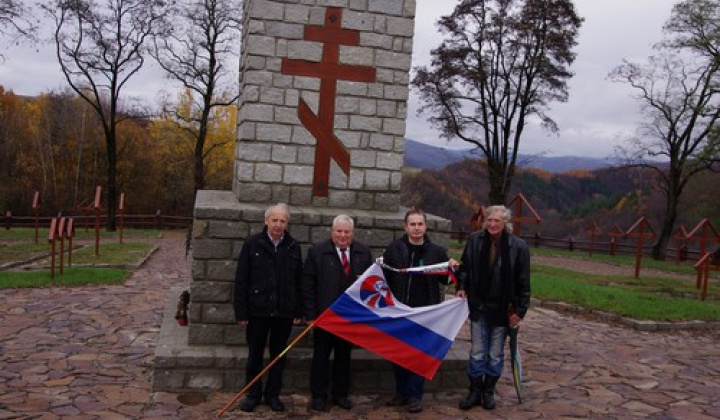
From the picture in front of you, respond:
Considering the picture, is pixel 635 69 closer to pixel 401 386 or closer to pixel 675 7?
pixel 675 7

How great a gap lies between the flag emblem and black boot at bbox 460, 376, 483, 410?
3.30 feet

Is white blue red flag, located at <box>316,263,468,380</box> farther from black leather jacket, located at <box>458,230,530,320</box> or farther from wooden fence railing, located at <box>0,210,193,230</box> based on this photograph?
wooden fence railing, located at <box>0,210,193,230</box>

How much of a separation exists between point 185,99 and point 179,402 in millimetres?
28708

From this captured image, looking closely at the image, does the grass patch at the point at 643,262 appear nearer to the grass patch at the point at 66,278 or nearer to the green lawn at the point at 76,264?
the green lawn at the point at 76,264

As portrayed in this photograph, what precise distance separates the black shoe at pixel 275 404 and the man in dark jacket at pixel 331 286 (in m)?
0.25

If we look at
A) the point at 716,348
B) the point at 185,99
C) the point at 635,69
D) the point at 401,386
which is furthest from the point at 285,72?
the point at 185,99

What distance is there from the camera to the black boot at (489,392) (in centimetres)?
525

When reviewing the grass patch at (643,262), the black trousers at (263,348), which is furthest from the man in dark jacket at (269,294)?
the grass patch at (643,262)

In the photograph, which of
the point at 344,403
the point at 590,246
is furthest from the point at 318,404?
the point at 590,246

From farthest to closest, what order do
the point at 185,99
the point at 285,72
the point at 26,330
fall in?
1. the point at 185,99
2. the point at 26,330
3. the point at 285,72

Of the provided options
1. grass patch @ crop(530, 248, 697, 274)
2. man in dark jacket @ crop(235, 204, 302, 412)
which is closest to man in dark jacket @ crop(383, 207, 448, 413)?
man in dark jacket @ crop(235, 204, 302, 412)

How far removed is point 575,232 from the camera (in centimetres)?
5009

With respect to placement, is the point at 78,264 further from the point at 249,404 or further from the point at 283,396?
the point at 249,404

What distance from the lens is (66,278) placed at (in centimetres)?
1041
